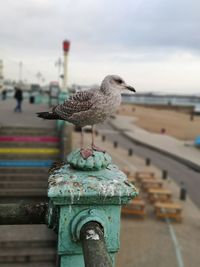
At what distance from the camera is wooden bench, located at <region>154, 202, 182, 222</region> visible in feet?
36.8

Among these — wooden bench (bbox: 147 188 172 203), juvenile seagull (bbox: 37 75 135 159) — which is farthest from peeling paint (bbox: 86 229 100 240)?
wooden bench (bbox: 147 188 172 203)

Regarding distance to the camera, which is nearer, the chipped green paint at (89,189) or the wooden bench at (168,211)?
the chipped green paint at (89,189)

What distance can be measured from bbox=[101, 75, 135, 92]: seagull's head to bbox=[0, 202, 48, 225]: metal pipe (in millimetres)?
1048

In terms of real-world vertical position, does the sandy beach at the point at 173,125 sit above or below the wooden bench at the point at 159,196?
below

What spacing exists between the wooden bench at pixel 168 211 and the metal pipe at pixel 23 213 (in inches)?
398

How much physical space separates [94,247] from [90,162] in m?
0.46

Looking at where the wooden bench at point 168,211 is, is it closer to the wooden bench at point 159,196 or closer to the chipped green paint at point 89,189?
the wooden bench at point 159,196

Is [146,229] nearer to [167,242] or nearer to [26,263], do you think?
[167,242]

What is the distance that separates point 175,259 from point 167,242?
1.00m

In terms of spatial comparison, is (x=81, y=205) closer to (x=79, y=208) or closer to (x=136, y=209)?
(x=79, y=208)

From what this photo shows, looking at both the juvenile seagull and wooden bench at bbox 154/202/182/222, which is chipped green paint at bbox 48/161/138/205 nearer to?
the juvenile seagull

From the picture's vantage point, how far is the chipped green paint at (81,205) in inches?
58.1

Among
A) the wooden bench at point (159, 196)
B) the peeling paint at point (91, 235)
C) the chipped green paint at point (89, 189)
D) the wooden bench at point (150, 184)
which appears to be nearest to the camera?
the peeling paint at point (91, 235)

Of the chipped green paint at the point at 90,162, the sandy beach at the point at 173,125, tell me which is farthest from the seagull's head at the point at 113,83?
the sandy beach at the point at 173,125
